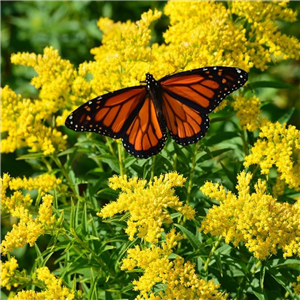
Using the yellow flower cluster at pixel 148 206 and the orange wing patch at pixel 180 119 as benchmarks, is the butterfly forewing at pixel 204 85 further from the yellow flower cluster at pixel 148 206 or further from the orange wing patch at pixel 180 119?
the yellow flower cluster at pixel 148 206

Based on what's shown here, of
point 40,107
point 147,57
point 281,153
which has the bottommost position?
point 281,153

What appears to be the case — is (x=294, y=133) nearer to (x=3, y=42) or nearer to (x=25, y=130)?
(x=25, y=130)

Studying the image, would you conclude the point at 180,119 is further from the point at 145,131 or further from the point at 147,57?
the point at 147,57

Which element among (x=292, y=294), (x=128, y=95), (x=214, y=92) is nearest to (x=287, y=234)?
(x=292, y=294)

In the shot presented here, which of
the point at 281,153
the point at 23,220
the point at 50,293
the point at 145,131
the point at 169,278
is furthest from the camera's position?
the point at 145,131

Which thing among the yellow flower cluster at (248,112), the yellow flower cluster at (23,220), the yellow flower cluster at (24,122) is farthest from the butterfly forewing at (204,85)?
the yellow flower cluster at (23,220)

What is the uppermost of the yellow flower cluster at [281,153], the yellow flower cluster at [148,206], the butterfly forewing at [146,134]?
the butterfly forewing at [146,134]

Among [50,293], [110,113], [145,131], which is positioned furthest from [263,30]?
[50,293]
